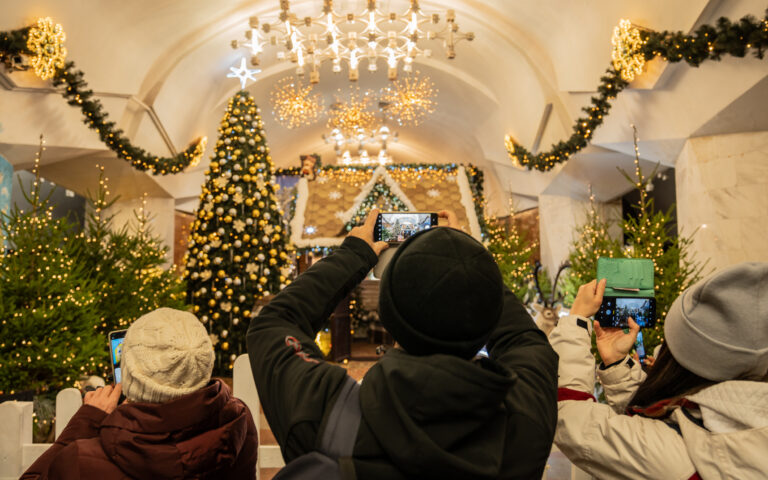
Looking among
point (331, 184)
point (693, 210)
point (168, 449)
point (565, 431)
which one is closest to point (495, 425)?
point (565, 431)

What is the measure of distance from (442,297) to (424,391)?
6.2 inches

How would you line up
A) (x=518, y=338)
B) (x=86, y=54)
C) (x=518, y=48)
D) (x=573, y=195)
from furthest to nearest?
(x=573, y=195)
(x=518, y=48)
(x=86, y=54)
(x=518, y=338)

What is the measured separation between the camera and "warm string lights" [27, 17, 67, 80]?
625cm

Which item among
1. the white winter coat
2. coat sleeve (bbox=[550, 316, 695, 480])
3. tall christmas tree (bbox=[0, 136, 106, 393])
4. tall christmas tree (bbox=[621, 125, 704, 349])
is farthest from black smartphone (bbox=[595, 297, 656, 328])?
tall christmas tree (bbox=[0, 136, 106, 393])

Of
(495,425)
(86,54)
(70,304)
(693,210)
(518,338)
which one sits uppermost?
(86,54)

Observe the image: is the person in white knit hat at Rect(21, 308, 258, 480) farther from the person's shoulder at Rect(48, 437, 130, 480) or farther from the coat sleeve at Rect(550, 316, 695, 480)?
the coat sleeve at Rect(550, 316, 695, 480)

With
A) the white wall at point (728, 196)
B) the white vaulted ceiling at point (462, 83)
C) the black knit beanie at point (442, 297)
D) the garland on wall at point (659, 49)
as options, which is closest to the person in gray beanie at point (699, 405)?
the black knit beanie at point (442, 297)

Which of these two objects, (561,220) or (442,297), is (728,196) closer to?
(561,220)

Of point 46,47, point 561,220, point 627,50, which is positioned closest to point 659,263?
point 627,50

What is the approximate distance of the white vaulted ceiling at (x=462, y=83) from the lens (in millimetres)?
6484

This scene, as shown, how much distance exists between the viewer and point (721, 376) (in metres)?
1.22

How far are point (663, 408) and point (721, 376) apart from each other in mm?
152

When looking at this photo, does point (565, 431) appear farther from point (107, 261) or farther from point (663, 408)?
point (107, 261)

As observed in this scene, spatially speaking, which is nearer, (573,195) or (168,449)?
(168,449)
